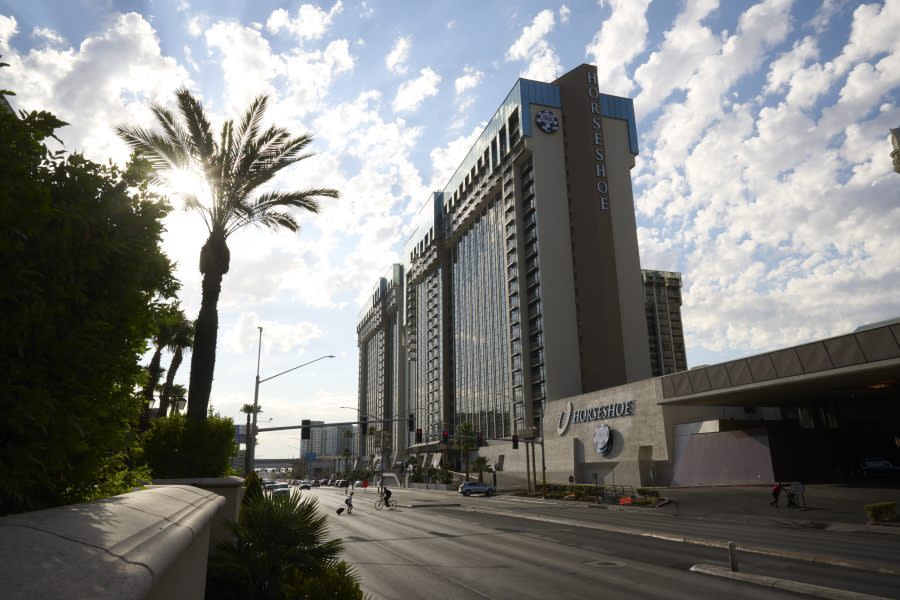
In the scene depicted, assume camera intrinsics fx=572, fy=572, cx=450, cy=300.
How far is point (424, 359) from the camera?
482 ft

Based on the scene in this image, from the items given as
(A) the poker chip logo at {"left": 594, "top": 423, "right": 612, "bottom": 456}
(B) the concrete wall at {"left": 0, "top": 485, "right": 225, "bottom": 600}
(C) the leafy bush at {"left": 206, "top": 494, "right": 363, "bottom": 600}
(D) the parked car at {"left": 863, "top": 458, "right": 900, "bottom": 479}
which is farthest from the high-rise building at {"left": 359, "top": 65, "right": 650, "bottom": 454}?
(B) the concrete wall at {"left": 0, "top": 485, "right": 225, "bottom": 600}

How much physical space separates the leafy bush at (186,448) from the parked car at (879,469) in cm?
5234

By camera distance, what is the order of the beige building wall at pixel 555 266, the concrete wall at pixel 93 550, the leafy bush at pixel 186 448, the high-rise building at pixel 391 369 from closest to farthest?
the concrete wall at pixel 93 550 < the leafy bush at pixel 186 448 < the beige building wall at pixel 555 266 < the high-rise building at pixel 391 369

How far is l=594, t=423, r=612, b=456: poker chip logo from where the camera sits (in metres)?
58.9

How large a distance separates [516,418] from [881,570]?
256 feet

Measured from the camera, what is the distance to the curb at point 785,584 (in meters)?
12.1

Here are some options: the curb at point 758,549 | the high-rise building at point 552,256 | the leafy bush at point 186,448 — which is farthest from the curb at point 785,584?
the high-rise building at point 552,256

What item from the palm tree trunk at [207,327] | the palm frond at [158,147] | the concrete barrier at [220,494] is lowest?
the concrete barrier at [220,494]

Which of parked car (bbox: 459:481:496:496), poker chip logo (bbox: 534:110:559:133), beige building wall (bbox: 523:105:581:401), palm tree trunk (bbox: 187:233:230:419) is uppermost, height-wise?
poker chip logo (bbox: 534:110:559:133)

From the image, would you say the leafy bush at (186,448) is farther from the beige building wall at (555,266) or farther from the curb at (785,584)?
the beige building wall at (555,266)

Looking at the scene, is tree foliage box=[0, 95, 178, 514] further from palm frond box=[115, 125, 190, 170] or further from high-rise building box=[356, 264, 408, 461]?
high-rise building box=[356, 264, 408, 461]

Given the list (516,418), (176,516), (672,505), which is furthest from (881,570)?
(516,418)

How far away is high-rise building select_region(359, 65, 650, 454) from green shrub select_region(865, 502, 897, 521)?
171 ft

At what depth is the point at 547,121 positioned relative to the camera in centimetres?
9650
